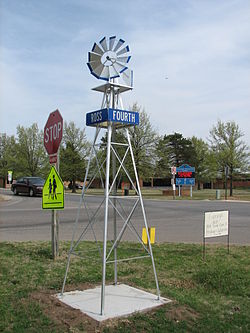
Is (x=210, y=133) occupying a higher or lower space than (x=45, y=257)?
higher

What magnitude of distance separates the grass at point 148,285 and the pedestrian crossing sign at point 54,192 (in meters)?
1.13

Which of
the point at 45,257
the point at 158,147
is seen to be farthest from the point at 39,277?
the point at 158,147

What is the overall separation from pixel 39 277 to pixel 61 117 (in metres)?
2.80

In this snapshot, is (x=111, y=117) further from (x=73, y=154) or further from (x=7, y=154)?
(x=7, y=154)

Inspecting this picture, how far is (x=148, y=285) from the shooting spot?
18.1 feet

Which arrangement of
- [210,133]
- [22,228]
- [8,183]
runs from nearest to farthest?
[22,228] → [210,133] → [8,183]

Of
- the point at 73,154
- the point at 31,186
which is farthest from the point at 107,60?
the point at 73,154

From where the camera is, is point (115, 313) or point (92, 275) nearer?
point (115, 313)

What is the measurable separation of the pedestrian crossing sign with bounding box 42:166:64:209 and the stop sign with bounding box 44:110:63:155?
2.61ft

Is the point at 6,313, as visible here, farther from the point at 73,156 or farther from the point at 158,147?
the point at 73,156

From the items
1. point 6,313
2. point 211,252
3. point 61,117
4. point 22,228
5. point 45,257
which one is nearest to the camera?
point 6,313

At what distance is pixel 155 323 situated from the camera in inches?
157

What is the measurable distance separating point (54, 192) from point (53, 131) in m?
1.39

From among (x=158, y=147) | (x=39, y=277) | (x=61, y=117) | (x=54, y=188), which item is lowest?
(x=39, y=277)
